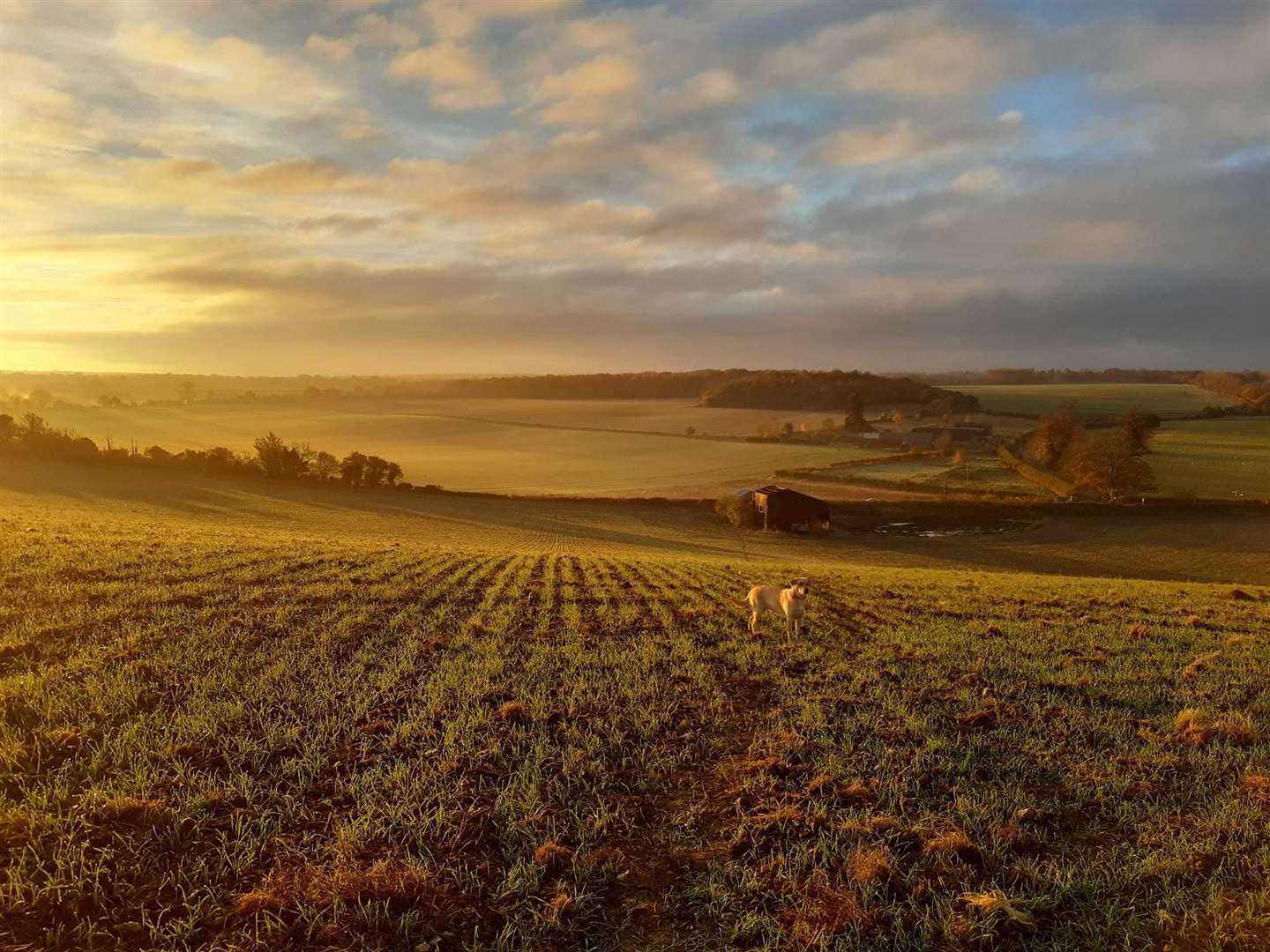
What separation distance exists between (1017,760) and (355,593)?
14420 mm

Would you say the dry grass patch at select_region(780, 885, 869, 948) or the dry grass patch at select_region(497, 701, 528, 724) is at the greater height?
the dry grass patch at select_region(497, 701, 528, 724)

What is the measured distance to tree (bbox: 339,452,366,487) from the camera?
80.9 meters

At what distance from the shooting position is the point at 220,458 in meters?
81.4

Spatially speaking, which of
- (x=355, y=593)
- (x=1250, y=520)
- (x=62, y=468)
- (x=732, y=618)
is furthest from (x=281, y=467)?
(x=1250, y=520)

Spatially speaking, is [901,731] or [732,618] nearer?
[901,731]

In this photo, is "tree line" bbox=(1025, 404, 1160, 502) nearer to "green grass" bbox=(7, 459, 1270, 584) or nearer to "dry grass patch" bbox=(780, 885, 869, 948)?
"green grass" bbox=(7, 459, 1270, 584)

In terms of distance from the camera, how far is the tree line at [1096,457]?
66.0m

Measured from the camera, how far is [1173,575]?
4312cm

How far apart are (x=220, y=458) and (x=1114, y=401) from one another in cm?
17668

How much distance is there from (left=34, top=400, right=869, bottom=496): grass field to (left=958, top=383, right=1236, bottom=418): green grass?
46267mm

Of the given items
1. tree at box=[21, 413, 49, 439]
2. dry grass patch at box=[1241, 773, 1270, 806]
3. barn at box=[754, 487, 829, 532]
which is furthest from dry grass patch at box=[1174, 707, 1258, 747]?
tree at box=[21, 413, 49, 439]

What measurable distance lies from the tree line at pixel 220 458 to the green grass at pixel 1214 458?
87.9 meters

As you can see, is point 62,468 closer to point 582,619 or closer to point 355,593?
point 355,593

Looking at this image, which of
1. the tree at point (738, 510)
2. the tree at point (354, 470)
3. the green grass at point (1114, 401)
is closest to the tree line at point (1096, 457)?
the tree at point (738, 510)
